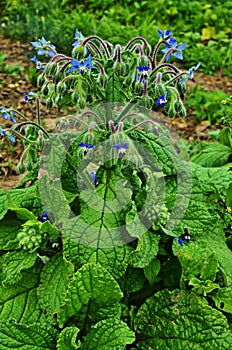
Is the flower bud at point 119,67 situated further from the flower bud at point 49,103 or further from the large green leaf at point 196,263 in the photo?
the large green leaf at point 196,263

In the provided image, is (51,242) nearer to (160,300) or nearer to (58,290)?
(58,290)

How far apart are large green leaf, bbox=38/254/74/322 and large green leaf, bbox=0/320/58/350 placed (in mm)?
68

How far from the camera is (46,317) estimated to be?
2.15 meters

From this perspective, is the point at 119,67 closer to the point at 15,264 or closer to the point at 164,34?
the point at 164,34

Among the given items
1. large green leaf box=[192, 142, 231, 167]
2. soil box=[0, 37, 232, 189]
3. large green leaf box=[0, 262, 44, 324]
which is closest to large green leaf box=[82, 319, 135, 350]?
large green leaf box=[0, 262, 44, 324]

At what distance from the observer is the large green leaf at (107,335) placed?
6.43 feet

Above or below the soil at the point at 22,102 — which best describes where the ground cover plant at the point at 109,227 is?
above

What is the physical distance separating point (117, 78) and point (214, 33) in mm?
4003

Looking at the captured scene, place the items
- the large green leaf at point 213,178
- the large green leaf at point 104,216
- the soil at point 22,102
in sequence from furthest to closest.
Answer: the soil at point 22,102 < the large green leaf at point 213,178 < the large green leaf at point 104,216

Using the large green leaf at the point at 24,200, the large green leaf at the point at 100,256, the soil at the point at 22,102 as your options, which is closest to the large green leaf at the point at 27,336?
the large green leaf at the point at 100,256

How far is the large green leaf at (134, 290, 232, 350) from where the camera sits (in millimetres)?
1994

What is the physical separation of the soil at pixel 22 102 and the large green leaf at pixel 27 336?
1627mm

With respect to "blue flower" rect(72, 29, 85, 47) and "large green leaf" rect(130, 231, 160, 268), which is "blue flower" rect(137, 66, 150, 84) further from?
"large green leaf" rect(130, 231, 160, 268)

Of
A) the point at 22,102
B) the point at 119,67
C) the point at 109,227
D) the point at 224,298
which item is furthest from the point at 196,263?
the point at 22,102
